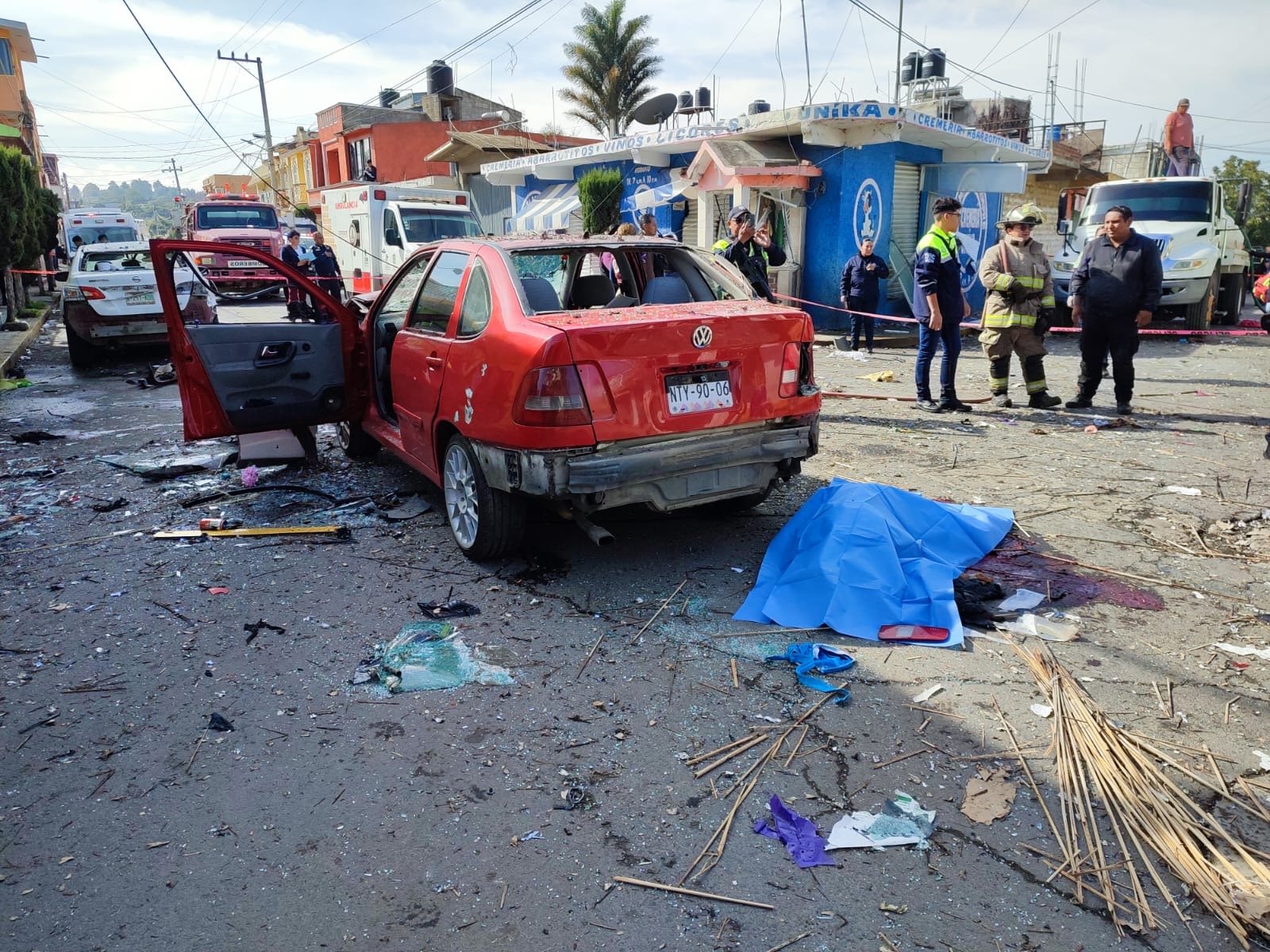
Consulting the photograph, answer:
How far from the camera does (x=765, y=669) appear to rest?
3641 millimetres

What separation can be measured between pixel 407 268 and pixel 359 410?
113cm

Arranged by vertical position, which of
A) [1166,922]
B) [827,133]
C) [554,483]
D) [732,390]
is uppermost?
[827,133]

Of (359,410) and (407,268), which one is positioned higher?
(407,268)

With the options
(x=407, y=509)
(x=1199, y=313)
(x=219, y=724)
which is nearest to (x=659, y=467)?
(x=219, y=724)

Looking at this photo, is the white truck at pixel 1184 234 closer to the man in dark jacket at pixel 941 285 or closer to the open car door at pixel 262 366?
the man in dark jacket at pixel 941 285

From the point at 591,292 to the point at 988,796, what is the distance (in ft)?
12.2

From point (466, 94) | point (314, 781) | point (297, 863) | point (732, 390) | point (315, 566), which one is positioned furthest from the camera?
point (466, 94)

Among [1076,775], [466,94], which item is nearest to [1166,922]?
[1076,775]

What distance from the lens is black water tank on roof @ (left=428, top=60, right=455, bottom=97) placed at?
42.6 m

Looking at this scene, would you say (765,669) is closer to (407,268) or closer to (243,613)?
(243,613)

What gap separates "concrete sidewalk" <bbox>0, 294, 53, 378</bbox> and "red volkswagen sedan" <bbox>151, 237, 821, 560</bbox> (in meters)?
7.61

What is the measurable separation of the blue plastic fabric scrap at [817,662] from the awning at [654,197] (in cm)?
1452

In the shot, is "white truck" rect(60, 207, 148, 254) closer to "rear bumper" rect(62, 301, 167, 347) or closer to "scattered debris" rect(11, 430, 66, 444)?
"rear bumper" rect(62, 301, 167, 347)

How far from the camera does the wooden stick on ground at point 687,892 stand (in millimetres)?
2393
